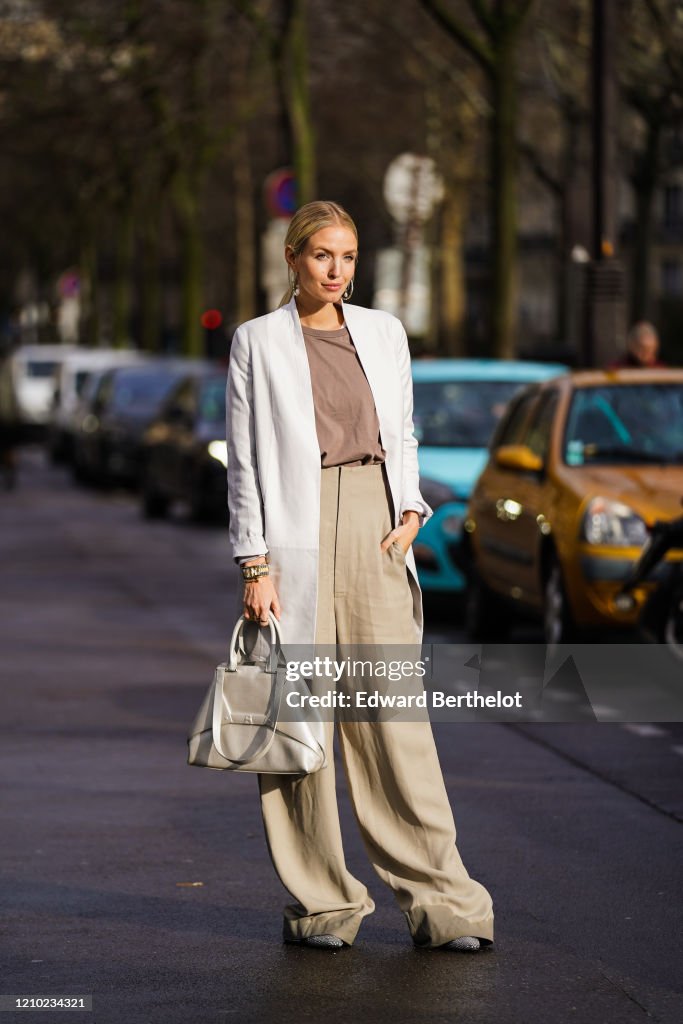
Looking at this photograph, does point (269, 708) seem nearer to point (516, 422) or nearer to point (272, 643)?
point (272, 643)

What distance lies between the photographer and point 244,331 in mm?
5871

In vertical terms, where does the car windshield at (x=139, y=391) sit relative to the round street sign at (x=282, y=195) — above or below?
below

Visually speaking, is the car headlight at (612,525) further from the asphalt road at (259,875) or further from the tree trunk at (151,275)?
the tree trunk at (151,275)

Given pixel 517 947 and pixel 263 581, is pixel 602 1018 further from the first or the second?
pixel 263 581

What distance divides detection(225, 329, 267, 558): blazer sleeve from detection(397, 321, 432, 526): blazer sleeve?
1.16 ft

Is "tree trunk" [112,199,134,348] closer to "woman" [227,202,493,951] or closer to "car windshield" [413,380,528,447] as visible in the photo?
"car windshield" [413,380,528,447]

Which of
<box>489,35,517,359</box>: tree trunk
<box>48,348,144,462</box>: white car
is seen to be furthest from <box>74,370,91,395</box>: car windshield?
<box>489,35,517,359</box>: tree trunk

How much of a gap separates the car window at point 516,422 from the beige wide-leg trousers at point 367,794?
7331 millimetres

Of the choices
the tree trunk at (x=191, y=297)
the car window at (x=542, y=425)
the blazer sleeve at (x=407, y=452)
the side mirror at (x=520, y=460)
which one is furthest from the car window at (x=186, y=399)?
the blazer sleeve at (x=407, y=452)

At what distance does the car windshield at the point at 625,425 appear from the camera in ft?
40.4

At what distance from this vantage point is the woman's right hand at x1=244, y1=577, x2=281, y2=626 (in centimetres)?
580

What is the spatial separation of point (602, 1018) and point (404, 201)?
100.0 ft

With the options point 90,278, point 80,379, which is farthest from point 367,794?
point 90,278

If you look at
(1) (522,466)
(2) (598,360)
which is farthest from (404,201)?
(1) (522,466)
